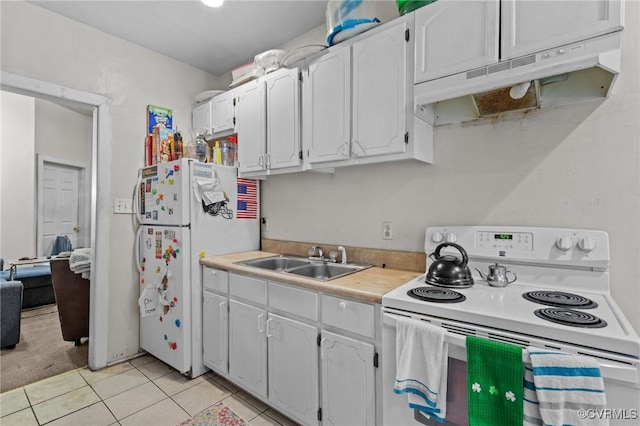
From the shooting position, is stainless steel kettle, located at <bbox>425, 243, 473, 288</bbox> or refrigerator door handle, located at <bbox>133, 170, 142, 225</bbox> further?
refrigerator door handle, located at <bbox>133, 170, 142, 225</bbox>

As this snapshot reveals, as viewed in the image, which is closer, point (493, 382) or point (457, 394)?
point (493, 382)

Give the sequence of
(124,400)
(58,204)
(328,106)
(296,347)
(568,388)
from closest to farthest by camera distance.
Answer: (568,388) → (296,347) → (328,106) → (124,400) → (58,204)

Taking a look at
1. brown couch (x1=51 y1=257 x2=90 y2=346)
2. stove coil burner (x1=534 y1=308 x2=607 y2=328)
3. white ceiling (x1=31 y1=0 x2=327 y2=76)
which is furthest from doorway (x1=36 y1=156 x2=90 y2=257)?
stove coil burner (x1=534 y1=308 x2=607 y2=328)

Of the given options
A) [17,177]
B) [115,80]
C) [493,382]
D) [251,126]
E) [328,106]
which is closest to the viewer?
[493,382]

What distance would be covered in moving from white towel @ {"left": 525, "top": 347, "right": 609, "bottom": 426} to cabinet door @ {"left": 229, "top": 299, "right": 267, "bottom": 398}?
140 centimetres

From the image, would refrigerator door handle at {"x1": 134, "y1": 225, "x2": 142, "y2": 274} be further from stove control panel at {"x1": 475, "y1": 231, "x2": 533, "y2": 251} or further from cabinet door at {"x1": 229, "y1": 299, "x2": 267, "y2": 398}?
stove control panel at {"x1": 475, "y1": 231, "x2": 533, "y2": 251}

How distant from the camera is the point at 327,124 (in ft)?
6.41

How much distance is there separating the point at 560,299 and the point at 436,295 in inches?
18.6

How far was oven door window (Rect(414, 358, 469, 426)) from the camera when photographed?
1072 mm

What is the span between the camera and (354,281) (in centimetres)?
162

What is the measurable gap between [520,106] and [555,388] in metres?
1.24

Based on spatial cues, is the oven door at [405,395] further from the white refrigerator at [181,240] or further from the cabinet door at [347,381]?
the white refrigerator at [181,240]

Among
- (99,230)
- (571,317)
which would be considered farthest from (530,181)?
(99,230)

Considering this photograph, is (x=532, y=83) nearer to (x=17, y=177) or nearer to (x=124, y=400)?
(x=124, y=400)
